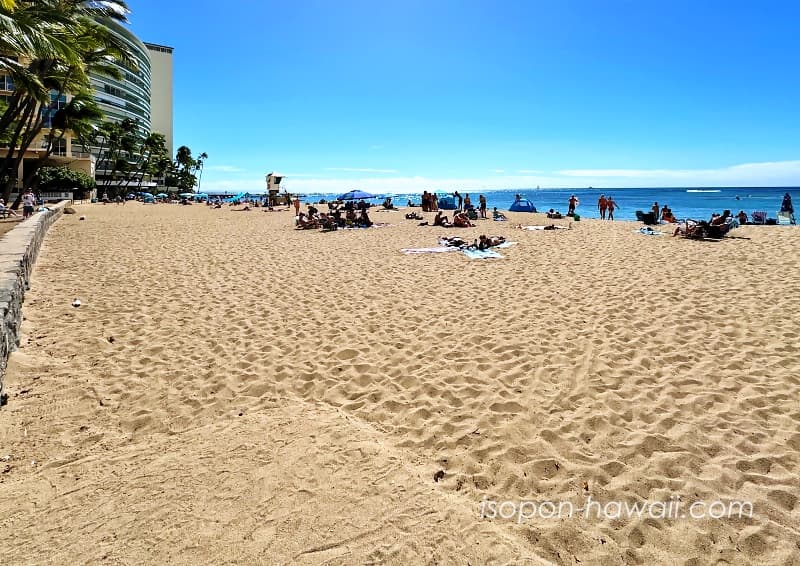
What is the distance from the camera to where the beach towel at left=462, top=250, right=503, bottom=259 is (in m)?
11.1

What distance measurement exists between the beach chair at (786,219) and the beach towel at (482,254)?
18.6m

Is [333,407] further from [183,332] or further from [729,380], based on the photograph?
[729,380]

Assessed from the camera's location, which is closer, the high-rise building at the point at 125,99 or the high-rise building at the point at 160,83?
the high-rise building at the point at 125,99

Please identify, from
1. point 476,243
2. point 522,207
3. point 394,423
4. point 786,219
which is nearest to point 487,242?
point 476,243

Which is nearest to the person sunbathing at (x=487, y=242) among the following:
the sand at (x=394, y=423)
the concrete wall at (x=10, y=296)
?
the sand at (x=394, y=423)

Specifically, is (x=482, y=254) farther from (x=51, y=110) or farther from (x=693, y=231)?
(x=51, y=110)

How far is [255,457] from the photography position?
2848mm

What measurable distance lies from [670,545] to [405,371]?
2.62 meters

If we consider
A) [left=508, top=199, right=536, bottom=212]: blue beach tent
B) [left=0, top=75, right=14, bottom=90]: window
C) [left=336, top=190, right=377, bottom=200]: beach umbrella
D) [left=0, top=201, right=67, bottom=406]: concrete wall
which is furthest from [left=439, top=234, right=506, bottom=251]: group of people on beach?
[left=0, top=75, right=14, bottom=90]: window

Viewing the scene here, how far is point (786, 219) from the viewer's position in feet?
66.8

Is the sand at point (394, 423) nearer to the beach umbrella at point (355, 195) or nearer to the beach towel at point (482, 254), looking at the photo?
the beach towel at point (482, 254)

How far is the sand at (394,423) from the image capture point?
2.21 m

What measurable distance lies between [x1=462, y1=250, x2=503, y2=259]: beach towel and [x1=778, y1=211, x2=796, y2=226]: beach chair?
18.6m

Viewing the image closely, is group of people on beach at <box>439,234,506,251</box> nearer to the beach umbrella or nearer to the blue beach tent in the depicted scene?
the blue beach tent
